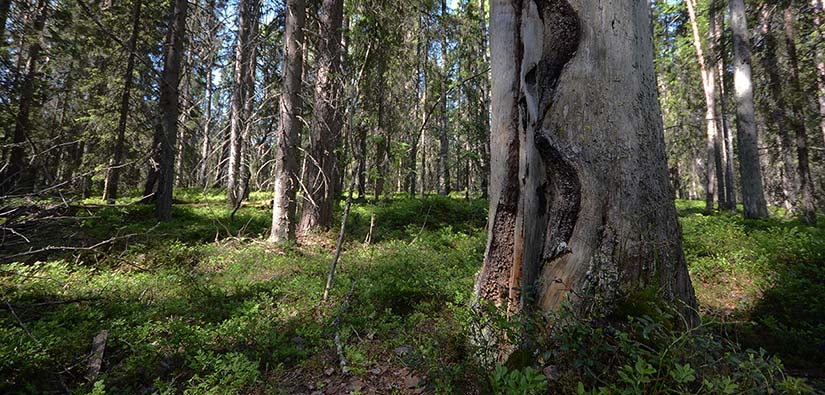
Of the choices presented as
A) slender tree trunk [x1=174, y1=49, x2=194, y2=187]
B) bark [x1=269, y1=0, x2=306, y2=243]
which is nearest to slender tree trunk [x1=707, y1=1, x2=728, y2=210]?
bark [x1=269, y1=0, x2=306, y2=243]

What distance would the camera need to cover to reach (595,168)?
1.96 metres

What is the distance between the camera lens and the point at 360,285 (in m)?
4.89

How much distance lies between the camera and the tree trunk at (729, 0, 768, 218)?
30.8ft

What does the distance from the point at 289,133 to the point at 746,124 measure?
484 inches

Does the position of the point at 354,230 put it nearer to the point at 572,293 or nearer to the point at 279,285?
the point at 279,285

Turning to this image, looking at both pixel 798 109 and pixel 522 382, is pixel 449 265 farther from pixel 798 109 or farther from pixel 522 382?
pixel 798 109

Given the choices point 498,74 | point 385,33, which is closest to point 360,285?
point 498,74

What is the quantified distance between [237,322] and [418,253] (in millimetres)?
3442

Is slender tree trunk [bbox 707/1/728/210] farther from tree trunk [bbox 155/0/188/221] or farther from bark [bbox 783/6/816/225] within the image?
tree trunk [bbox 155/0/188/221]

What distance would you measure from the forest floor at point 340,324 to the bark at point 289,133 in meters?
0.66

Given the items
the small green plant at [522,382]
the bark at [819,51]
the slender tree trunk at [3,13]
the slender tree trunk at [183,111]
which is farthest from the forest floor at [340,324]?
the bark at [819,51]

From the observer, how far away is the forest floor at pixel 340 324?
160 centimetres

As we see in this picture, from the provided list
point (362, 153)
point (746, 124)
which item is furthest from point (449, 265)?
point (746, 124)

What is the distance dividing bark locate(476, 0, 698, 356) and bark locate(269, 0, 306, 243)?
5.45 meters
